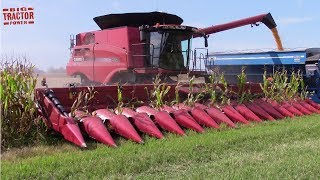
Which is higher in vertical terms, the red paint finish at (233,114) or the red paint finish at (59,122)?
the red paint finish at (59,122)

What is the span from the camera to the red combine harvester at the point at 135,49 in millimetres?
10297

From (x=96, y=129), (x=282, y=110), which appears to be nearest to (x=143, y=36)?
(x=282, y=110)

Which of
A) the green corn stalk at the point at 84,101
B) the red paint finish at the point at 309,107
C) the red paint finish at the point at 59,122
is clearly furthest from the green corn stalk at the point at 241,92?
the red paint finish at the point at 59,122

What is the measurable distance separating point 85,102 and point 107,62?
4532 millimetres

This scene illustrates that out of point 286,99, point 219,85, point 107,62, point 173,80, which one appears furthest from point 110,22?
point 286,99

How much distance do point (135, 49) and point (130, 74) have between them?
2.13 feet

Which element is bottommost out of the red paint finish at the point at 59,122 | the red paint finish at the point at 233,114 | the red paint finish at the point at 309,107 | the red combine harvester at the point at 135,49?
the red paint finish at the point at 309,107

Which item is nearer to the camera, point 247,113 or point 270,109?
point 247,113

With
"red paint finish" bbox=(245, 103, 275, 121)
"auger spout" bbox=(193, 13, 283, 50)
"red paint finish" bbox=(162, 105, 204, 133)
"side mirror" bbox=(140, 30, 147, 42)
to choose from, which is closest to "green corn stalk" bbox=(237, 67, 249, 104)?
"red paint finish" bbox=(245, 103, 275, 121)

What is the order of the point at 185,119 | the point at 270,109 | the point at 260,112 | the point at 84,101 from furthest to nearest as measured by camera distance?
the point at 270,109 → the point at 260,112 → the point at 185,119 → the point at 84,101

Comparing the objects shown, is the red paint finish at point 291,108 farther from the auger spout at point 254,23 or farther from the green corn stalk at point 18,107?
the green corn stalk at point 18,107

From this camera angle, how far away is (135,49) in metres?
10.5

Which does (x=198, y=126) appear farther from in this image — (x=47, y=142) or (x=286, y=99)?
(x=286, y=99)

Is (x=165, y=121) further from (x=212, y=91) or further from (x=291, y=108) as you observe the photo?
(x=291, y=108)
